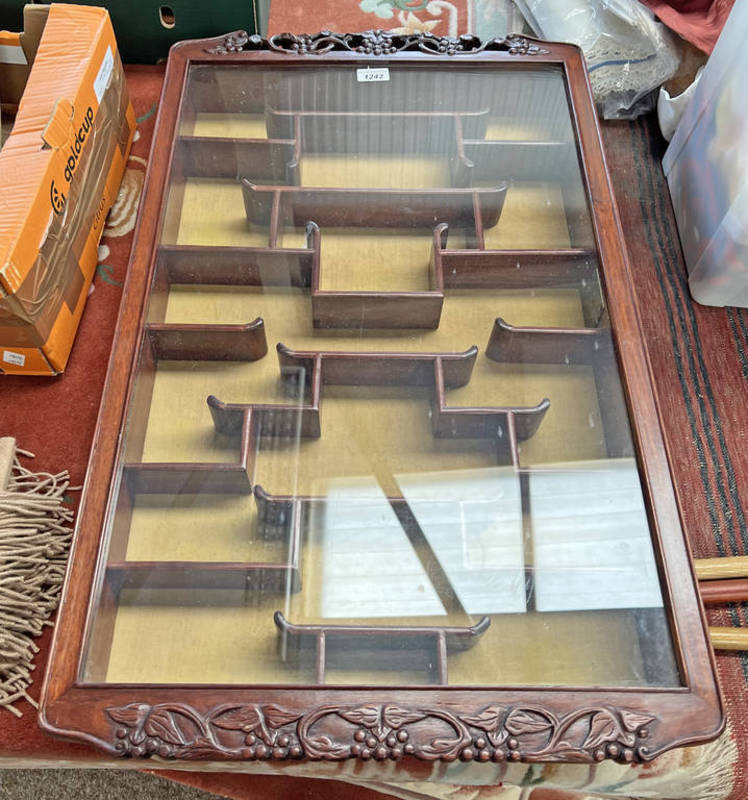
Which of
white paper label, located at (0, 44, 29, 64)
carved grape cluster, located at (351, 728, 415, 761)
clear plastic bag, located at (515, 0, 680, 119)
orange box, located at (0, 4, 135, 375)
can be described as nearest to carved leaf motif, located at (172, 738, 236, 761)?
carved grape cluster, located at (351, 728, 415, 761)

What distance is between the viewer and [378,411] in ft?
2.82

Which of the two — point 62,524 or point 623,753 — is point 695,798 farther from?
point 62,524

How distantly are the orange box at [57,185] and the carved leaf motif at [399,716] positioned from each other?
59cm

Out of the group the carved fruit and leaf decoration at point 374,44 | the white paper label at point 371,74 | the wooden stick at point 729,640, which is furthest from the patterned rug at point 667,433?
the white paper label at point 371,74

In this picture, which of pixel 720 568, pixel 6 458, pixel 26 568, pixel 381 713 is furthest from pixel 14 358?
pixel 720 568

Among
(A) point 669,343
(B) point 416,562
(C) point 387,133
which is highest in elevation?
(C) point 387,133

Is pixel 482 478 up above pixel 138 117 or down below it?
below

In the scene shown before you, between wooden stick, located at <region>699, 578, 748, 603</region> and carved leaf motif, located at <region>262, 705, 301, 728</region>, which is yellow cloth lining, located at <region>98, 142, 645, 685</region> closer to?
carved leaf motif, located at <region>262, 705, 301, 728</region>

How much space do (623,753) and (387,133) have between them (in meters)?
0.84

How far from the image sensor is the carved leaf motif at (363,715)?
649 mm

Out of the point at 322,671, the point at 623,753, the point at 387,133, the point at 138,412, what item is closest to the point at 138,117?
the point at 387,133

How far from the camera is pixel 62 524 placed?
34.4 inches

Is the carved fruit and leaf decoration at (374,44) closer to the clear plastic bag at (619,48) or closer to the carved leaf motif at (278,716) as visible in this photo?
the clear plastic bag at (619,48)

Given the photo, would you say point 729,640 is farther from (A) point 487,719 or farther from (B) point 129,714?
(B) point 129,714
